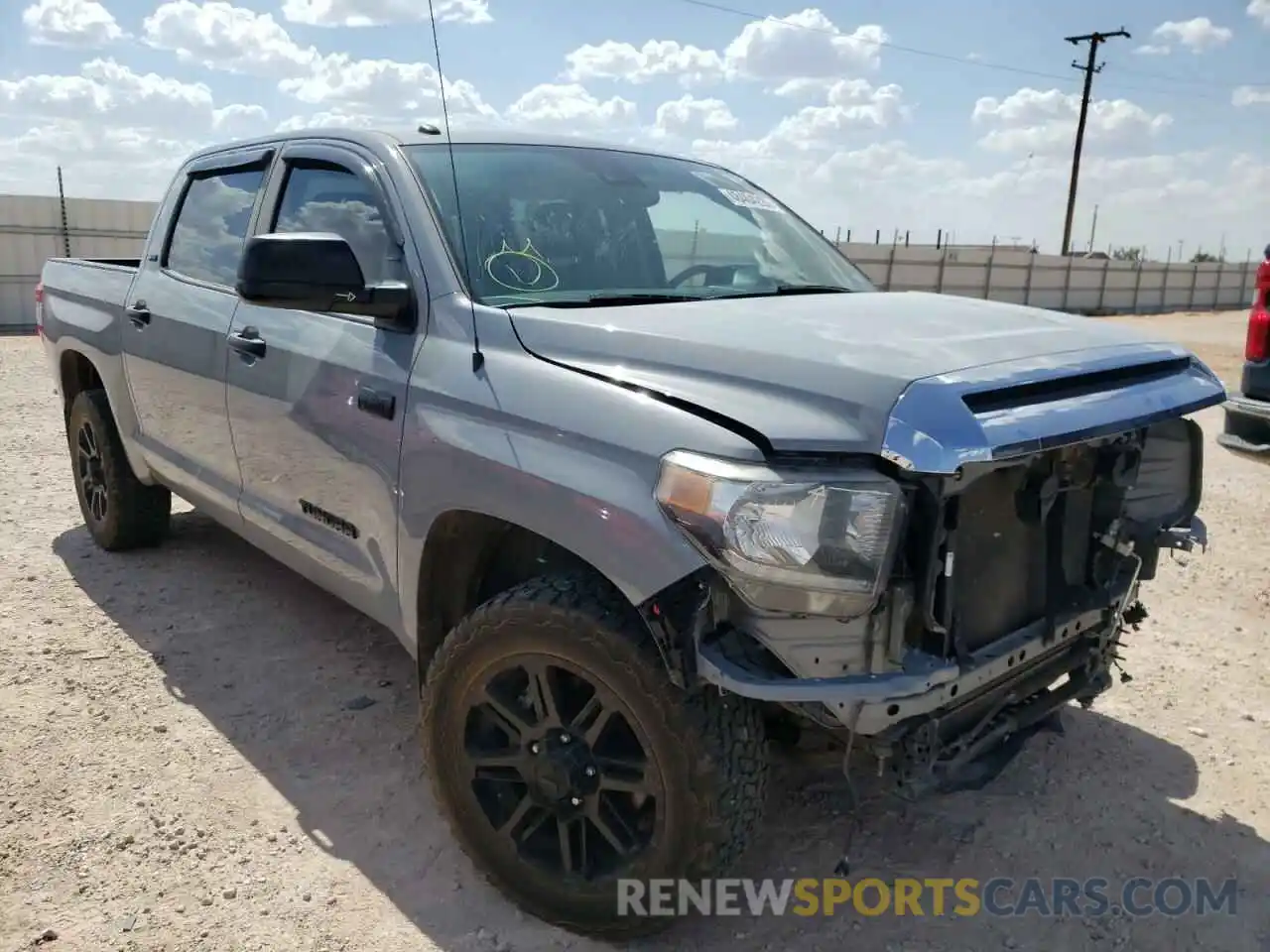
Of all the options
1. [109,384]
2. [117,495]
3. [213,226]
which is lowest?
[117,495]

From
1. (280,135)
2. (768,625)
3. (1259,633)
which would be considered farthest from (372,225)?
(1259,633)

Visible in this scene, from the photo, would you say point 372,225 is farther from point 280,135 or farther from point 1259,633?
point 1259,633

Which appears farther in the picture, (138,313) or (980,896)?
(138,313)

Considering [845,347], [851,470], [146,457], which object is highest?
[845,347]

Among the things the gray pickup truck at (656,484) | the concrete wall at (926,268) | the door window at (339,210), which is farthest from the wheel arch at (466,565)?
the concrete wall at (926,268)

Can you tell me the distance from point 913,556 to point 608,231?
1.52m

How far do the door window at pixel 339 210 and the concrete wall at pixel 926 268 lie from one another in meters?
0.87

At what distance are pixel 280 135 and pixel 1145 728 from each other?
367 centimetres

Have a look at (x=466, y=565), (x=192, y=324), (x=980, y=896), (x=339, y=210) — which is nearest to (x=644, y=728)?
(x=466, y=565)

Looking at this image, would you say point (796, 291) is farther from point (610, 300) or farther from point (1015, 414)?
point (1015, 414)

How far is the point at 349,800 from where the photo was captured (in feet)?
10.0

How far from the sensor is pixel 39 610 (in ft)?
14.3

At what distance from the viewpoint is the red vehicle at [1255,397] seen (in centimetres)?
519

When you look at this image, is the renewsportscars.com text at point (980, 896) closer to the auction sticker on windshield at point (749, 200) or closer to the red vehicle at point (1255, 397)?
the auction sticker on windshield at point (749, 200)
